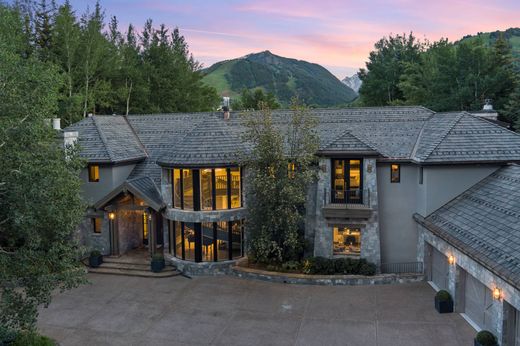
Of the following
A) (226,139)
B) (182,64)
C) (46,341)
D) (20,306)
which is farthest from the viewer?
(182,64)

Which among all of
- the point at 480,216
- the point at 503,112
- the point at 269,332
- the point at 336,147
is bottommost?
the point at 269,332

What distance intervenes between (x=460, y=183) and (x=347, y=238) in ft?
19.3

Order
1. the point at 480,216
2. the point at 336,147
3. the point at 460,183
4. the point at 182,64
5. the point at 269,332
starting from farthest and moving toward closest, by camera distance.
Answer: the point at 182,64 → the point at 336,147 → the point at 460,183 → the point at 480,216 → the point at 269,332

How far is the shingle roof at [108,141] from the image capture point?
24766mm

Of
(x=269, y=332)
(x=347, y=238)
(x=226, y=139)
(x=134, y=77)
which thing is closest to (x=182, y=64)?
(x=134, y=77)

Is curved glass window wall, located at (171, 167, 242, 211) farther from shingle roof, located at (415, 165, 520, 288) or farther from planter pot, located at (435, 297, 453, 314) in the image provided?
planter pot, located at (435, 297, 453, 314)

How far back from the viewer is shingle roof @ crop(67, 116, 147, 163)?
24.8 m

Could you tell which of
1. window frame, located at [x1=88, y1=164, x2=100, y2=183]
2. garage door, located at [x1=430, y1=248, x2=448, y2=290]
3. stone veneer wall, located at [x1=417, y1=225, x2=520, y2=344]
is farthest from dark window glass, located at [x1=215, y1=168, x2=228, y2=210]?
garage door, located at [x1=430, y1=248, x2=448, y2=290]

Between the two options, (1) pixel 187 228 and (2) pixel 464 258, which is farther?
(1) pixel 187 228

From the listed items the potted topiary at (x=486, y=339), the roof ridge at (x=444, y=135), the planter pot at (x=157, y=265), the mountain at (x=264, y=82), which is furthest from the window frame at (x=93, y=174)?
the mountain at (x=264, y=82)

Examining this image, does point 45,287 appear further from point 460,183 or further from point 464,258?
point 460,183

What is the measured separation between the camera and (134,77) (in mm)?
48062

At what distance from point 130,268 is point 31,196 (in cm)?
1188

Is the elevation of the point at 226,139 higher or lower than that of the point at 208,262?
higher
